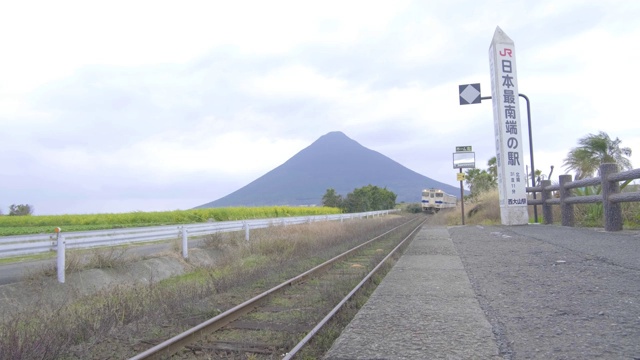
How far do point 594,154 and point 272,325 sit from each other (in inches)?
609

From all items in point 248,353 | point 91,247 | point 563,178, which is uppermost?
point 563,178

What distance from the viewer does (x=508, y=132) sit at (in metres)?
16.8

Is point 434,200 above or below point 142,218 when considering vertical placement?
above

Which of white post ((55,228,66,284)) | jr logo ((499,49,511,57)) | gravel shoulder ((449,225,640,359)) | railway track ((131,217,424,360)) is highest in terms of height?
jr logo ((499,49,511,57))

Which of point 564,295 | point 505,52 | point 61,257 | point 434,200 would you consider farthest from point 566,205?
point 434,200

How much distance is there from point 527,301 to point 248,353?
3376 mm

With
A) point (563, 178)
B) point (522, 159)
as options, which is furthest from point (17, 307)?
point (522, 159)

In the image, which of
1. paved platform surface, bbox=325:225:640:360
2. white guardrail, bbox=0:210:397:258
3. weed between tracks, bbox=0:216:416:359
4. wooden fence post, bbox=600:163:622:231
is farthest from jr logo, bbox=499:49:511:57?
white guardrail, bbox=0:210:397:258

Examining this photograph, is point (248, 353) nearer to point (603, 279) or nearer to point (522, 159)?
point (603, 279)

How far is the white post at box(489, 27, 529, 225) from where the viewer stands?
16.5 metres

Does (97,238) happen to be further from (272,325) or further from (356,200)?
(356,200)

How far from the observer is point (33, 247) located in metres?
7.38

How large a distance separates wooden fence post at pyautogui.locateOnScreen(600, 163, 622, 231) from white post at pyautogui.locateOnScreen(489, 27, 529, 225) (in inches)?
239

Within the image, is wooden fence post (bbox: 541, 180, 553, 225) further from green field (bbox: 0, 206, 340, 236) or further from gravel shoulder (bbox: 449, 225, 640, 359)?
green field (bbox: 0, 206, 340, 236)
